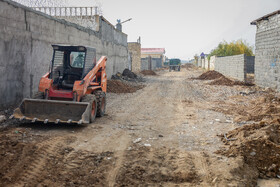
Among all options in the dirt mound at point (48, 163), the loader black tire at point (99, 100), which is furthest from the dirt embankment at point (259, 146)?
the loader black tire at point (99, 100)

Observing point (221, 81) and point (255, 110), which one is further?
point (221, 81)

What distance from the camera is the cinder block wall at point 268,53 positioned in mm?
14641

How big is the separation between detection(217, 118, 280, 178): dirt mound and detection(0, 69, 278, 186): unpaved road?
0.24 metres

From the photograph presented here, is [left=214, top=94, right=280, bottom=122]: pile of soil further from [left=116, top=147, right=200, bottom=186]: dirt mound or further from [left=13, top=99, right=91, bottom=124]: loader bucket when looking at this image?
[left=13, top=99, right=91, bottom=124]: loader bucket

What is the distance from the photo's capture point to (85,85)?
308 inches

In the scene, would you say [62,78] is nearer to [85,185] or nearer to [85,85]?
[85,85]

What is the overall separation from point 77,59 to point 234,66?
18098 millimetres

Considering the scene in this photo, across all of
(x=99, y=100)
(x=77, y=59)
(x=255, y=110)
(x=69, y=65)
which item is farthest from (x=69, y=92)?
(x=255, y=110)

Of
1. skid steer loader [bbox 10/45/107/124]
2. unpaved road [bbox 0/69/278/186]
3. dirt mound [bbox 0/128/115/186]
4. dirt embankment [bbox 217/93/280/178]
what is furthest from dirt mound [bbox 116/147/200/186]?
skid steer loader [bbox 10/45/107/124]

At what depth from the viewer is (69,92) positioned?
7805 millimetres

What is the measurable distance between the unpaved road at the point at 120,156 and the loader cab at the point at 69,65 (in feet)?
5.06

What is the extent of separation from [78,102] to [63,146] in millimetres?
1824

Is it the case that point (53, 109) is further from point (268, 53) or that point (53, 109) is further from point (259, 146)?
point (268, 53)

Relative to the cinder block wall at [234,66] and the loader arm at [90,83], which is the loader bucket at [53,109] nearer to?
the loader arm at [90,83]
